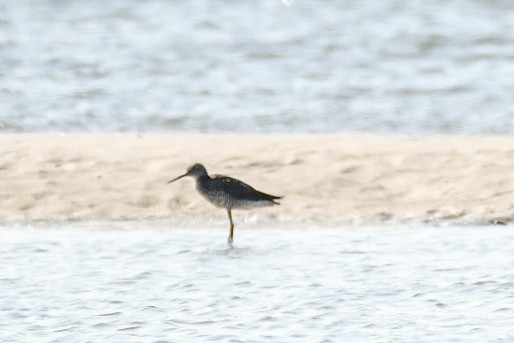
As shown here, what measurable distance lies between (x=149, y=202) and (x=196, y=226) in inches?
29.9

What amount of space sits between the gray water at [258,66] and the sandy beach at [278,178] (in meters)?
2.28

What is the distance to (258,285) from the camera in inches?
352

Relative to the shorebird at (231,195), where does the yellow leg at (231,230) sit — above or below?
below

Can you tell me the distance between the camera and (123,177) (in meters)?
12.5

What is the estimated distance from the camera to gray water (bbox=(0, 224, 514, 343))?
7.76 m

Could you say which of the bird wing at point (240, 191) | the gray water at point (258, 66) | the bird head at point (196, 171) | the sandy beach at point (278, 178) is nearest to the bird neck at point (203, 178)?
the bird head at point (196, 171)

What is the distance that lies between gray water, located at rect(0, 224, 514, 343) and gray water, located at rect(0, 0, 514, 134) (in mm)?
5469

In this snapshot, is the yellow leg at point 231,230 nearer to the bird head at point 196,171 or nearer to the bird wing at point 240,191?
the bird wing at point 240,191

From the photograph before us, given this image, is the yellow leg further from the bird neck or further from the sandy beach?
the sandy beach

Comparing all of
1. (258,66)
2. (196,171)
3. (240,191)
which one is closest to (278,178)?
(196,171)

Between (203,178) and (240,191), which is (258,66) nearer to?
(203,178)

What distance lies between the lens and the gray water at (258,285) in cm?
776

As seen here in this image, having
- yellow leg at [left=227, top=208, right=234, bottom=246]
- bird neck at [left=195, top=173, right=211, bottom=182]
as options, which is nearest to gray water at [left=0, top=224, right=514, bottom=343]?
yellow leg at [left=227, top=208, right=234, bottom=246]

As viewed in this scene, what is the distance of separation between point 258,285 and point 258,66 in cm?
1254
